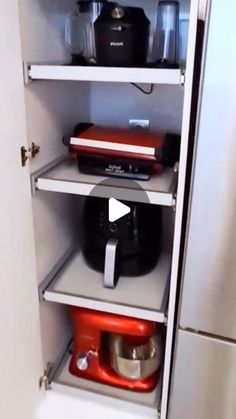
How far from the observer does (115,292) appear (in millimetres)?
1213

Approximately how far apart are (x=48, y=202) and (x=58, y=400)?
0.72 m

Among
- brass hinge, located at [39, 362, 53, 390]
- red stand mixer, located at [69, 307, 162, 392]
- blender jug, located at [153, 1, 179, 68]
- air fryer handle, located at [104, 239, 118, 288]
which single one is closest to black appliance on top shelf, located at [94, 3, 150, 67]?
blender jug, located at [153, 1, 179, 68]

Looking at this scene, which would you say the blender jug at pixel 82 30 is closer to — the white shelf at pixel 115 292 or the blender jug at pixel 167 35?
the blender jug at pixel 167 35

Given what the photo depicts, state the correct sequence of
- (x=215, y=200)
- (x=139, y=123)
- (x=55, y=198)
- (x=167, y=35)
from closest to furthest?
(x=215, y=200), (x=167, y=35), (x=55, y=198), (x=139, y=123)

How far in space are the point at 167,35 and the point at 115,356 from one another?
1110 millimetres

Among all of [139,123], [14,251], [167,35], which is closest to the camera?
[14,251]

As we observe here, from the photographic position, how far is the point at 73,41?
3.94ft

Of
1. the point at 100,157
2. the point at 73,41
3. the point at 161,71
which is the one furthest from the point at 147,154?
the point at 73,41

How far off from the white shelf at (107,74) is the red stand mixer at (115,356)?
0.76 meters

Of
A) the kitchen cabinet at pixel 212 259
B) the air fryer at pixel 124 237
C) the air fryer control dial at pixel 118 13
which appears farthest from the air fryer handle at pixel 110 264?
the air fryer control dial at pixel 118 13

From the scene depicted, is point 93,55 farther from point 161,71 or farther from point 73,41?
point 161,71

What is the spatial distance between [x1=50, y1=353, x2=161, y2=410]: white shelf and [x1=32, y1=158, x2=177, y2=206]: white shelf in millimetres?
746

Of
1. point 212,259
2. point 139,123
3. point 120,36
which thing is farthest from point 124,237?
point 120,36

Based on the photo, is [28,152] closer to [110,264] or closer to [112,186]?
[112,186]
